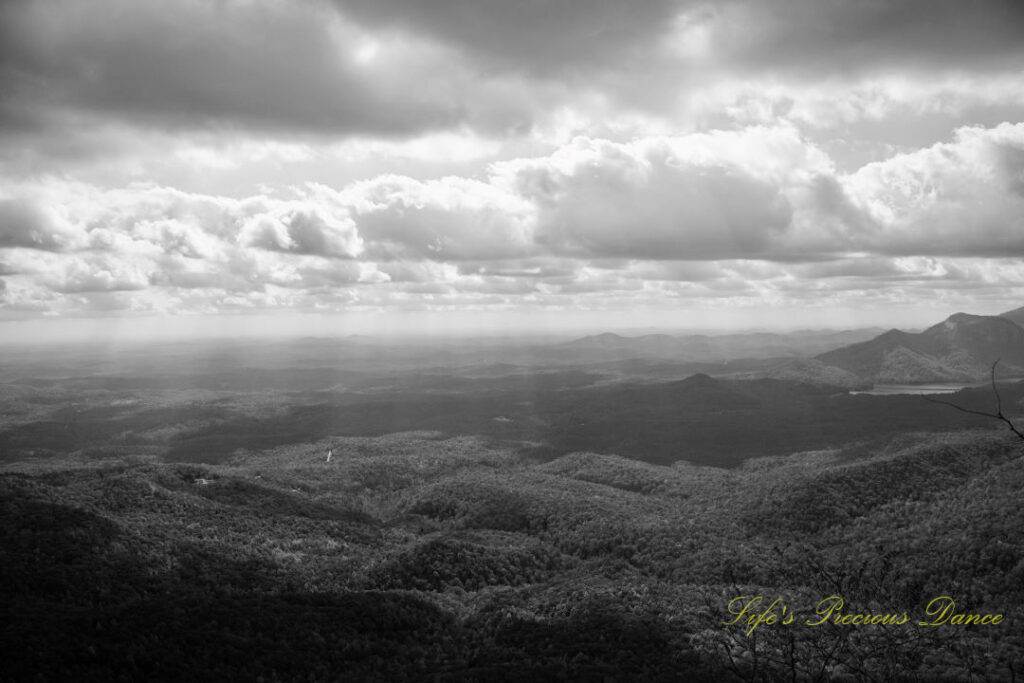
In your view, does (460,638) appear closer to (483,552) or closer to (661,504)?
(483,552)

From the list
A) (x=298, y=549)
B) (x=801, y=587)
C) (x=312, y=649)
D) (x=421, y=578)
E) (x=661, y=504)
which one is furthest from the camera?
(x=661, y=504)

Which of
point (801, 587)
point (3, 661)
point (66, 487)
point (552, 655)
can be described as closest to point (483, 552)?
point (552, 655)

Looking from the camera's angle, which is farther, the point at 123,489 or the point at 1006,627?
the point at 123,489

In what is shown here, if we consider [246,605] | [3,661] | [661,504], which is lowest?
[661,504]

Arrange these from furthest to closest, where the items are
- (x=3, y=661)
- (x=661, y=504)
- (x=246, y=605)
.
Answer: (x=661, y=504) → (x=246, y=605) → (x=3, y=661)

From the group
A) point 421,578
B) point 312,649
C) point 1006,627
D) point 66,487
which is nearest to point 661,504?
point 421,578

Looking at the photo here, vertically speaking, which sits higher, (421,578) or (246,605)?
(246,605)
